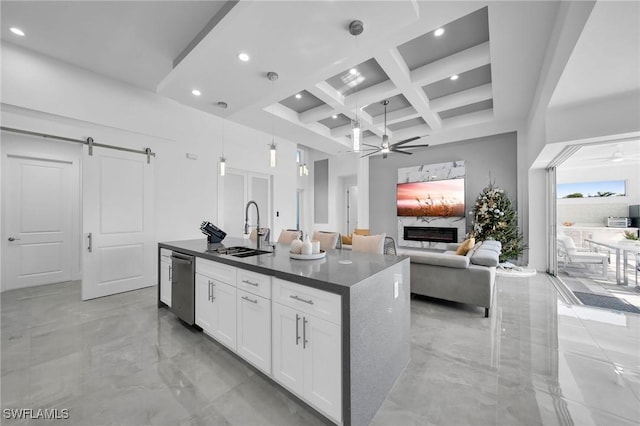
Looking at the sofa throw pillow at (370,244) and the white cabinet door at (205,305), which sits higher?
the sofa throw pillow at (370,244)

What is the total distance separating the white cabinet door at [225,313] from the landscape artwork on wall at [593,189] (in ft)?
24.7

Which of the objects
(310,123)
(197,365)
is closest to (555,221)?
(310,123)

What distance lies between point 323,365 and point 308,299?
367 mm

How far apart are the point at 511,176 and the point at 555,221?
1.28 m

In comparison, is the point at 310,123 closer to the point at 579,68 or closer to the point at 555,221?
the point at 579,68

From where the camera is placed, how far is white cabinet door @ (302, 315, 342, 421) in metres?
1.35

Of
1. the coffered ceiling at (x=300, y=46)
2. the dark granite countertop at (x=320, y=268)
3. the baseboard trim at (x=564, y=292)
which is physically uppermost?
the coffered ceiling at (x=300, y=46)

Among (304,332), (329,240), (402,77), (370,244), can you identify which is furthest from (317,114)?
(304,332)

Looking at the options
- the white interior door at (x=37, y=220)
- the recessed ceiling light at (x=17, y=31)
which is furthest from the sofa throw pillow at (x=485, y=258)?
the white interior door at (x=37, y=220)

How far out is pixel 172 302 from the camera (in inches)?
112

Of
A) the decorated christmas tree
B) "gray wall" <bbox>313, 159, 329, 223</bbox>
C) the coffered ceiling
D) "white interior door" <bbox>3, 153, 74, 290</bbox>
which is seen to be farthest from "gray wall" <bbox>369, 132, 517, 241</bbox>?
"white interior door" <bbox>3, 153, 74, 290</bbox>

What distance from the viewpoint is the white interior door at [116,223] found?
3.62 m

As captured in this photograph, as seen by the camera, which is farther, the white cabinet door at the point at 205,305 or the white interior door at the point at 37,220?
the white interior door at the point at 37,220

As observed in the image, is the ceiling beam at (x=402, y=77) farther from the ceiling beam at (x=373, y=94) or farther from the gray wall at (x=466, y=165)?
the gray wall at (x=466, y=165)
